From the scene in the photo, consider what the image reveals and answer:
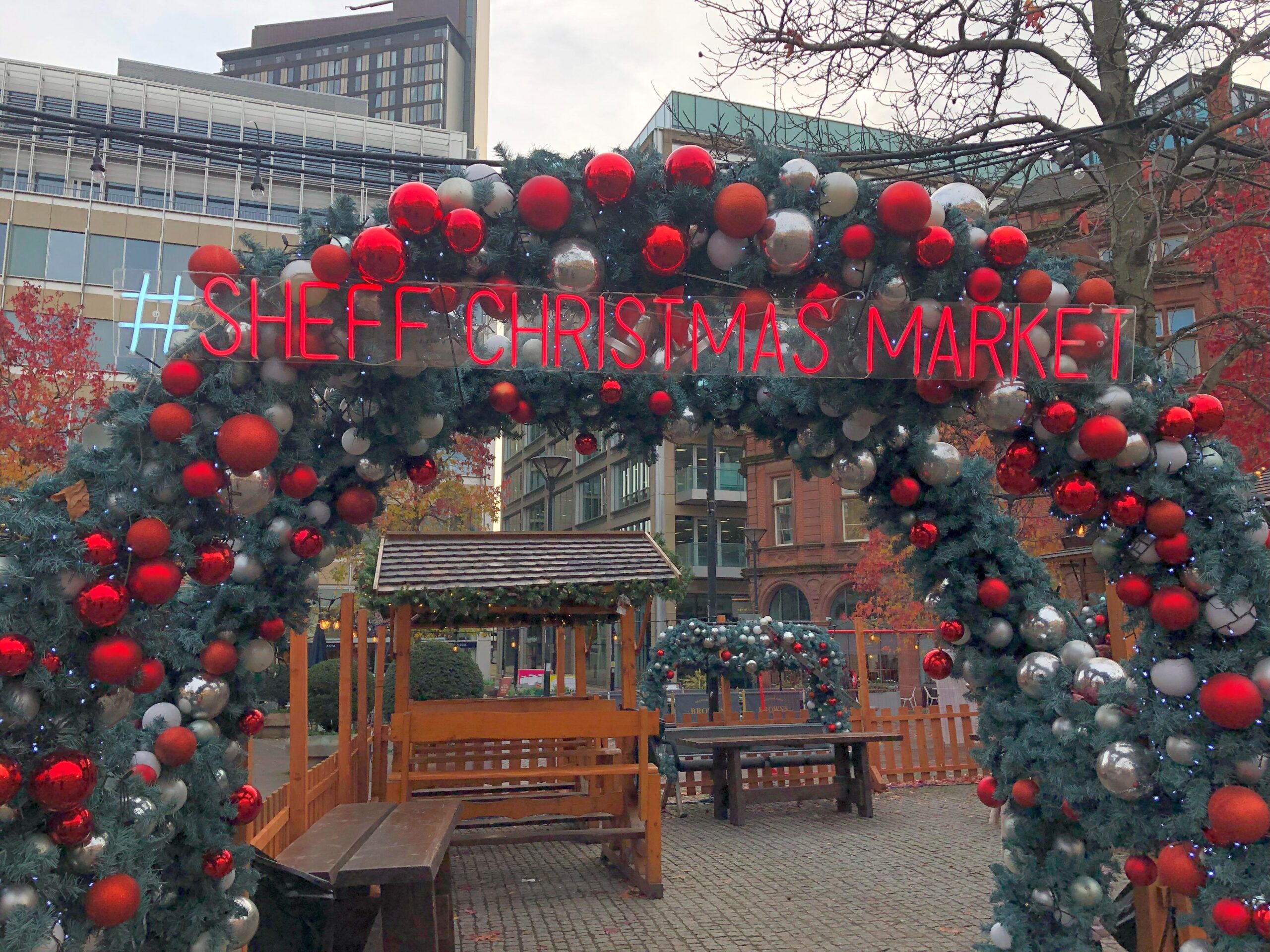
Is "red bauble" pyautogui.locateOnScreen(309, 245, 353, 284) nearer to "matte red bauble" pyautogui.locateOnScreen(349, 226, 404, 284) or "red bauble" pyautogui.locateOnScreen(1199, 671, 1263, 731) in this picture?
"matte red bauble" pyautogui.locateOnScreen(349, 226, 404, 284)

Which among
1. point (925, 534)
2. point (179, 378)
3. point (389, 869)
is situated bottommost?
point (389, 869)

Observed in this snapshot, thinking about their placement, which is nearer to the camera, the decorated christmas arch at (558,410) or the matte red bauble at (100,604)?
the matte red bauble at (100,604)

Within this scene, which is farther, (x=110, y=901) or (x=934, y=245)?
(x=934, y=245)

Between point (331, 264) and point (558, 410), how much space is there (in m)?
1.20

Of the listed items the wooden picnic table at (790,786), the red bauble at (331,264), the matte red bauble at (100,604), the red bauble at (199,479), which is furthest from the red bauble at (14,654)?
the wooden picnic table at (790,786)

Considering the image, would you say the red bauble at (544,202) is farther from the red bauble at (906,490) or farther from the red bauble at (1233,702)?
the red bauble at (1233,702)

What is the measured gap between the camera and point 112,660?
2555mm

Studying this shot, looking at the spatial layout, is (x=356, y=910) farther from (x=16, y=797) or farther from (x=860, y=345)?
(x=860, y=345)

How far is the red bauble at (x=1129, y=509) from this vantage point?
3.08 meters

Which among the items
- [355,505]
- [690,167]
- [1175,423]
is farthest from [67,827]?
[1175,423]

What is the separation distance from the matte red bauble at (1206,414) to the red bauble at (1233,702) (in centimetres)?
85

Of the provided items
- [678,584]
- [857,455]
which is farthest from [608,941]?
[857,455]

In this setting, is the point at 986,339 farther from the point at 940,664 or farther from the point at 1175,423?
the point at 940,664

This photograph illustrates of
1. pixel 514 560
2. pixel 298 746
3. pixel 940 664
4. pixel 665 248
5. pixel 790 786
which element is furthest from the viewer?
pixel 790 786
